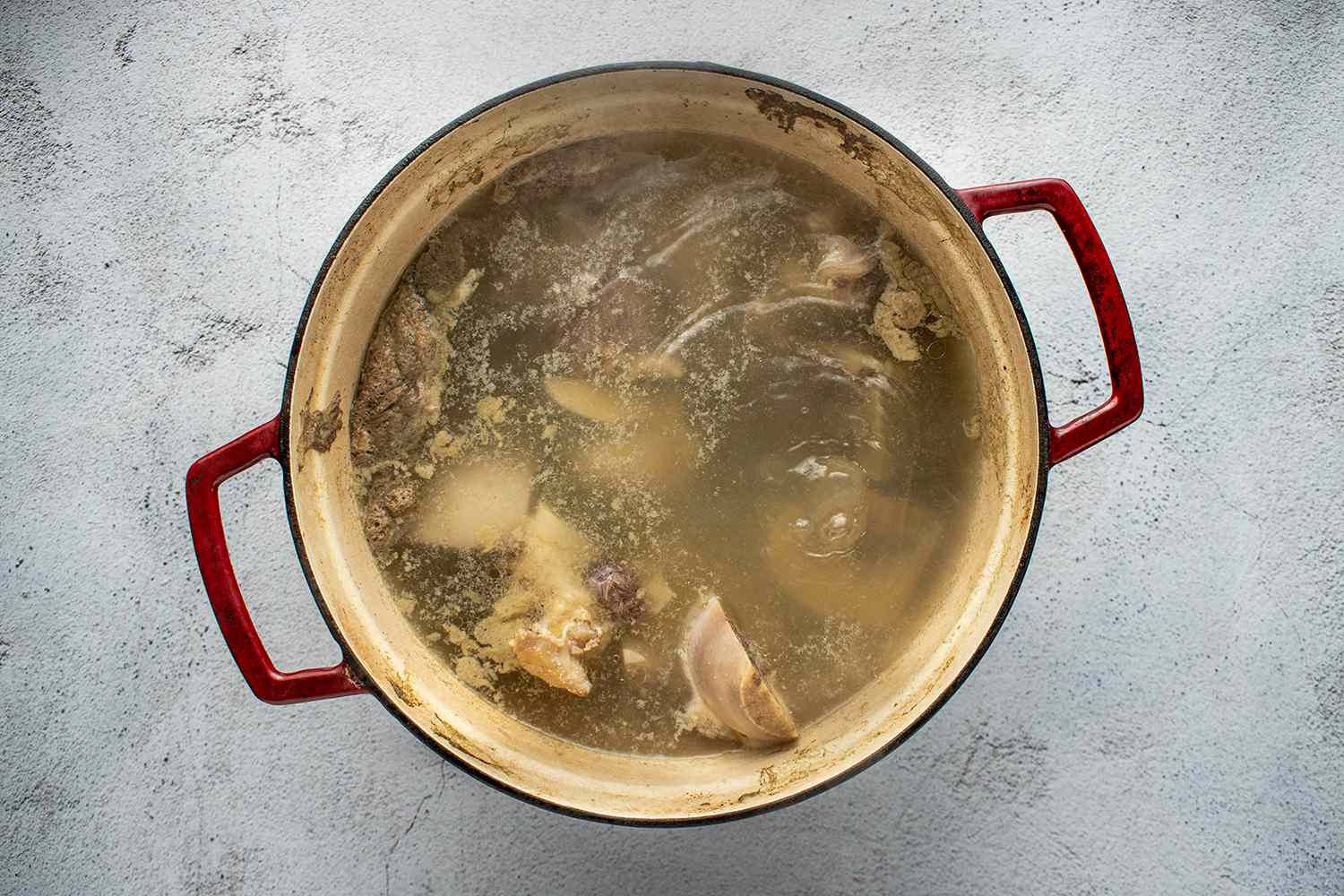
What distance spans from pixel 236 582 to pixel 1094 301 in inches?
40.1

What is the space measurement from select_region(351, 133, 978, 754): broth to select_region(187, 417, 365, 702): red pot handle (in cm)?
17

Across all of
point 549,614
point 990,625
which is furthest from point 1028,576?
point 549,614

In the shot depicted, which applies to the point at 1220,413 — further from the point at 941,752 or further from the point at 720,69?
the point at 720,69

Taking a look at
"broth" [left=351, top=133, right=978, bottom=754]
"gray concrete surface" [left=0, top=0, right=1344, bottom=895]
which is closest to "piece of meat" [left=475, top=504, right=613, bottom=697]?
"broth" [left=351, top=133, right=978, bottom=754]

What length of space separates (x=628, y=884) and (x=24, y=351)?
1196mm

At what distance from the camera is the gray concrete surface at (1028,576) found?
130 centimetres

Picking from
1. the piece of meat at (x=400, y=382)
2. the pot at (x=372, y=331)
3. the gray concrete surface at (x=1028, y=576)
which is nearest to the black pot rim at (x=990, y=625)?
the pot at (x=372, y=331)

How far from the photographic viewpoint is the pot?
3.40 feet

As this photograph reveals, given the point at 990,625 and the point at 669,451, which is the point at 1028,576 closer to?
the point at 990,625

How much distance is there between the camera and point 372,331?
3.93ft

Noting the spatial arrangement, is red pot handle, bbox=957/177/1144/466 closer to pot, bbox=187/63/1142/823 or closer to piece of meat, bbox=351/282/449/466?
pot, bbox=187/63/1142/823

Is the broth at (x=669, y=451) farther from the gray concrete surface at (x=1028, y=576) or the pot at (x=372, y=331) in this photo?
the gray concrete surface at (x=1028, y=576)

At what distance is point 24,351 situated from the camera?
4.53 ft

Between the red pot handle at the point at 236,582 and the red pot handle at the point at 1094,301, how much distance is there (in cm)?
85
